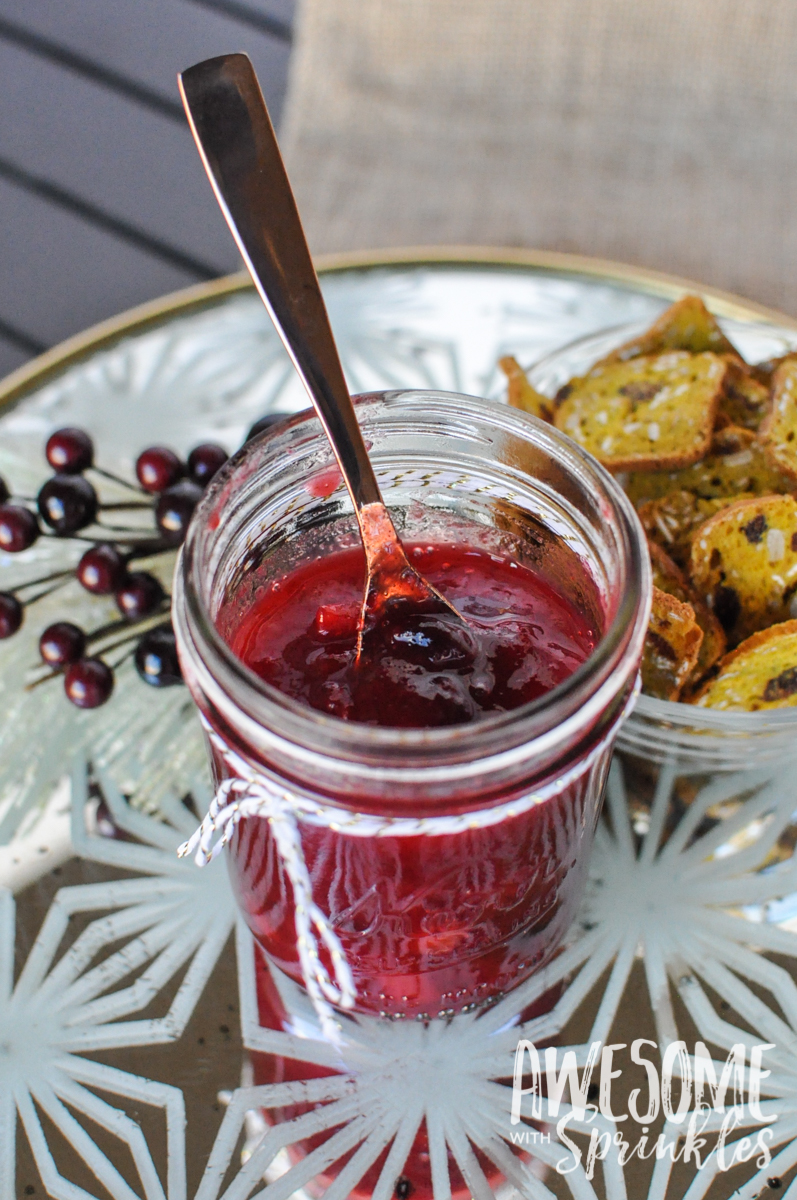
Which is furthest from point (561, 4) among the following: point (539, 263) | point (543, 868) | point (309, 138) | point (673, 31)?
point (543, 868)

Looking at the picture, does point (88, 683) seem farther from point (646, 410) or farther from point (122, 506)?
point (646, 410)

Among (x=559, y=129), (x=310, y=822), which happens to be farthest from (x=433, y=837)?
(x=559, y=129)

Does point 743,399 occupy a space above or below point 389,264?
below

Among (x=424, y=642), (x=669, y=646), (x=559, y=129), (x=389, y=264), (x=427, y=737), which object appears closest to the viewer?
(x=427, y=737)

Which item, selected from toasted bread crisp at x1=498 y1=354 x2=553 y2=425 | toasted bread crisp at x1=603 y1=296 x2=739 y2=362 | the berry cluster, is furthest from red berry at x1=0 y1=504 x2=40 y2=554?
toasted bread crisp at x1=603 y1=296 x2=739 y2=362

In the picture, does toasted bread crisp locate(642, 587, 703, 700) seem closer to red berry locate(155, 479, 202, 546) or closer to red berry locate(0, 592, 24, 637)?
red berry locate(155, 479, 202, 546)

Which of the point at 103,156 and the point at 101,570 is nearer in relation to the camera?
the point at 101,570
